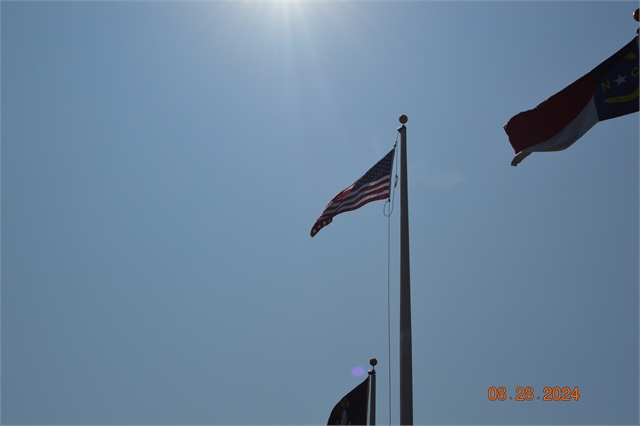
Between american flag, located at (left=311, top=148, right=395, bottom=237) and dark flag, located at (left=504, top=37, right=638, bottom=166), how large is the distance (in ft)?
10.4

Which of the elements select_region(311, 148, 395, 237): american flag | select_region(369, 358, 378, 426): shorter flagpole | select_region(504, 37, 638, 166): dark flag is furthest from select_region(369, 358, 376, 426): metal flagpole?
select_region(504, 37, 638, 166): dark flag

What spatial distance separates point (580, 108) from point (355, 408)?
9.65 meters

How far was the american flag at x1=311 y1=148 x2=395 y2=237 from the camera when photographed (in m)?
15.1

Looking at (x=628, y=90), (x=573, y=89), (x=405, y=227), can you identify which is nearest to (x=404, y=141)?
(x=405, y=227)

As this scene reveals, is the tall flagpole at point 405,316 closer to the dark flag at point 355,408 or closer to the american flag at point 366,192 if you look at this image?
the american flag at point 366,192

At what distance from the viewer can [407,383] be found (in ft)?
35.8

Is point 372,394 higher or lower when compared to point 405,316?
lower

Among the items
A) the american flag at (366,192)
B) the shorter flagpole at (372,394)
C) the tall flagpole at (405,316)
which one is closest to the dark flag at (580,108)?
the tall flagpole at (405,316)

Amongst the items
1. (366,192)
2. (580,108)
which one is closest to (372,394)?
(366,192)

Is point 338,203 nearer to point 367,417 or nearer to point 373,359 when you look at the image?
point 373,359

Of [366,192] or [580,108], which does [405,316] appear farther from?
[580,108]

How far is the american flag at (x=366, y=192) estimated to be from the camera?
1507cm

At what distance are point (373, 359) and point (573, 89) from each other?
8.83 metres

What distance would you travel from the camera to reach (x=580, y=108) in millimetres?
12305
